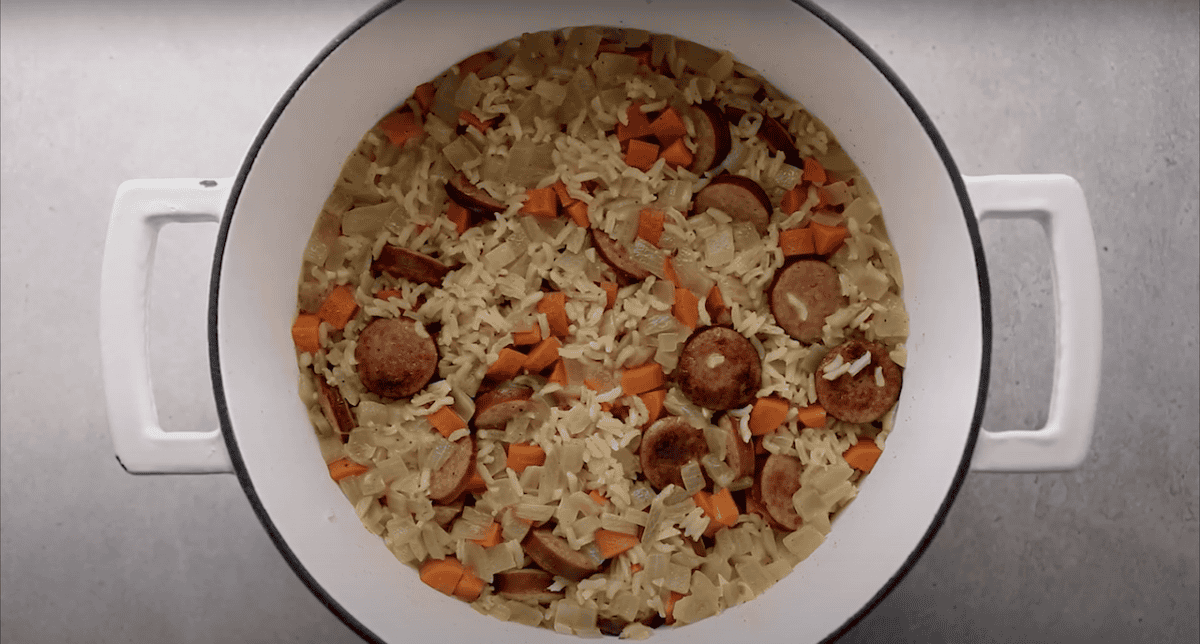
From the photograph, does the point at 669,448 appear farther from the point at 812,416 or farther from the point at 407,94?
the point at 407,94

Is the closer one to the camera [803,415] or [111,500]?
[803,415]

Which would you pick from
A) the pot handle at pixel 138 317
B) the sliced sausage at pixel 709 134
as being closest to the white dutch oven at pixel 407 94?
the pot handle at pixel 138 317

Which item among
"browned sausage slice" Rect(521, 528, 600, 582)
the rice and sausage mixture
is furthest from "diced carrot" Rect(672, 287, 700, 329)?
"browned sausage slice" Rect(521, 528, 600, 582)

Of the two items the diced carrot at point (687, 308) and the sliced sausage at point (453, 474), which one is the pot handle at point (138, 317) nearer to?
the sliced sausage at point (453, 474)

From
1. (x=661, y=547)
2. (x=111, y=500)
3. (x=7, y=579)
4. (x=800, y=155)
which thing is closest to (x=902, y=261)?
(x=800, y=155)

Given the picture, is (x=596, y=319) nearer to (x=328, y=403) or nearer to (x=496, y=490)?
(x=496, y=490)
